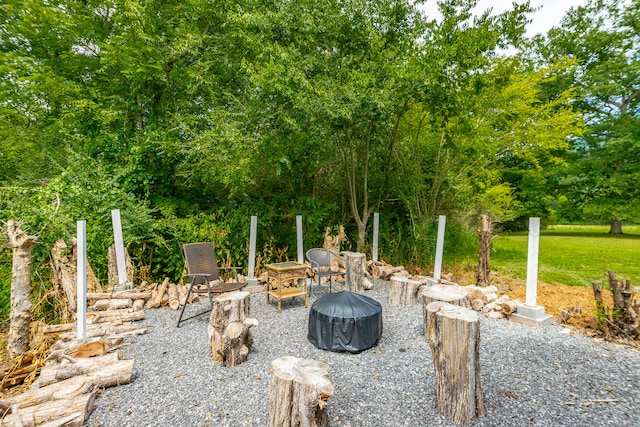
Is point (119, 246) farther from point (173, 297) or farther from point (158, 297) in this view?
point (173, 297)

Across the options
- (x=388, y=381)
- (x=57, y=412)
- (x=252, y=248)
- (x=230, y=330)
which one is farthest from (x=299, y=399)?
(x=252, y=248)

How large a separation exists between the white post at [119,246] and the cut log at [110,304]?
338 mm

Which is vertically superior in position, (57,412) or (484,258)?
(484,258)

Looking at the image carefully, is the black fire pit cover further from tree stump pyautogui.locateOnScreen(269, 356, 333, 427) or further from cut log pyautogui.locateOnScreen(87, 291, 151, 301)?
cut log pyautogui.locateOnScreen(87, 291, 151, 301)

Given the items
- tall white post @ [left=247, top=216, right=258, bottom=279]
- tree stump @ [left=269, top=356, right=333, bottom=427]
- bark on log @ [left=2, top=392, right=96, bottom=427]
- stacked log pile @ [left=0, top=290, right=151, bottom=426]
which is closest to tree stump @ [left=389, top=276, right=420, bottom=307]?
tall white post @ [left=247, top=216, right=258, bottom=279]

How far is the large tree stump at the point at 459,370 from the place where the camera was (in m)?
1.87

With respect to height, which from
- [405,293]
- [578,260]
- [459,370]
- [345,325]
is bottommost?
[578,260]

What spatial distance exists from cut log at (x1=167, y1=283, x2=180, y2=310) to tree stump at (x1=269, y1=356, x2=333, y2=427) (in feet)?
9.56

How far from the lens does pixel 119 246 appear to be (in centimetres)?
406

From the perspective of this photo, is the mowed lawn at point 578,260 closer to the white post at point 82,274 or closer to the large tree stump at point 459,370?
the large tree stump at point 459,370

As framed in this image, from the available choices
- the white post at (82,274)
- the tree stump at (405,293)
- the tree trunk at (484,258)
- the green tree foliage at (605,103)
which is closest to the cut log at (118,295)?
the white post at (82,274)

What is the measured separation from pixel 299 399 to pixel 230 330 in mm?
1189

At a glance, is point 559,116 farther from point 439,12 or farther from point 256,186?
point 256,186

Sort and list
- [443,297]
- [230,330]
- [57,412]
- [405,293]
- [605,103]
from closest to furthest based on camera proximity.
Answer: [57,412], [230,330], [443,297], [405,293], [605,103]
